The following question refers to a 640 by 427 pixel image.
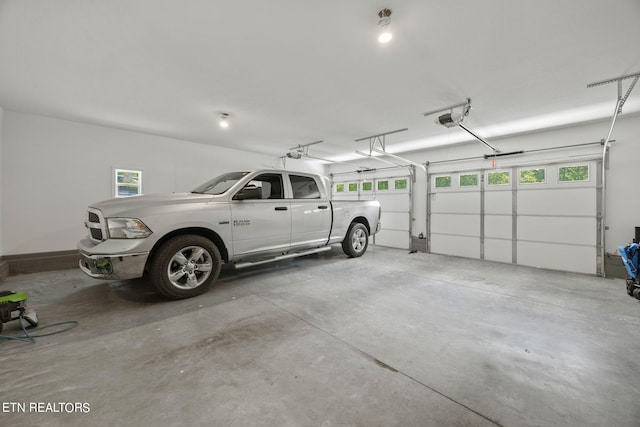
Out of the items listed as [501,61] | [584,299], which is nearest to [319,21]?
[501,61]

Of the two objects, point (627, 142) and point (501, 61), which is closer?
point (501, 61)

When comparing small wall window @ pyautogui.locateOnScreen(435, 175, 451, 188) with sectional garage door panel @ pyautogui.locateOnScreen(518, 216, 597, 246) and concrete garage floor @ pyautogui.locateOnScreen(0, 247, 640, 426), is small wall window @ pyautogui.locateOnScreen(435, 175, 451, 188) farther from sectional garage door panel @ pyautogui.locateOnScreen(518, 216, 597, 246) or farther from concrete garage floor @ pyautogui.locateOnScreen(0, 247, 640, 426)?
concrete garage floor @ pyautogui.locateOnScreen(0, 247, 640, 426)

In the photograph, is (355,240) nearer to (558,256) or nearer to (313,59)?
(313,59)

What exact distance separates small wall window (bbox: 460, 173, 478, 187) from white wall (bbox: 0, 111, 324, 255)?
26.8 ft

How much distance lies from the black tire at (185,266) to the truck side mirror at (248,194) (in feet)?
2.70

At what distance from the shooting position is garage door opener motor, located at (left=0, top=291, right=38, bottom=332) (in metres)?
2.34

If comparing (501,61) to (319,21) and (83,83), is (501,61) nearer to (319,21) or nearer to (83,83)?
(319,21)

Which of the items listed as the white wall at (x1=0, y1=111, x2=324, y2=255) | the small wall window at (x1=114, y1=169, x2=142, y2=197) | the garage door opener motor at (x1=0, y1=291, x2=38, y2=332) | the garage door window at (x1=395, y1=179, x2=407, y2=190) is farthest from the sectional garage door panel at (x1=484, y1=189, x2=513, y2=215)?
the small wall window at (x1=114, y1=169, x2=142, y2=197)

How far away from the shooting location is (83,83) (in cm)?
360

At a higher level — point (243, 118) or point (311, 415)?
point (243, 118)

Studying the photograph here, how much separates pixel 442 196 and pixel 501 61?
15.3 ft

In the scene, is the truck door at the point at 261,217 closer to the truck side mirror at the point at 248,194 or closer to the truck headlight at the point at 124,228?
the truck side mirror at the point at 248,194

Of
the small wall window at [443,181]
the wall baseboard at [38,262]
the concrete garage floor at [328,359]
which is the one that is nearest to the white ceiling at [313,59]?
the small wall window at [443,181]

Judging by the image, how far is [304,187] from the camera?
5023mm
